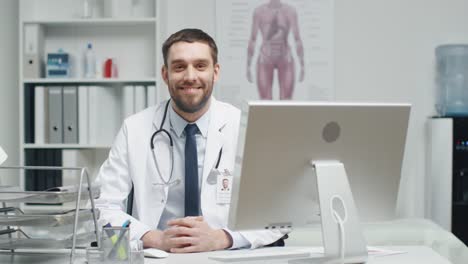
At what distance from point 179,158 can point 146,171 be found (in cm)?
12

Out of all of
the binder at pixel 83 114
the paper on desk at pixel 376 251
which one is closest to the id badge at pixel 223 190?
the paper on desk at pixel 376 251

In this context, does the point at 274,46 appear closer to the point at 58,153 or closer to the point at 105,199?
the point at 58,153

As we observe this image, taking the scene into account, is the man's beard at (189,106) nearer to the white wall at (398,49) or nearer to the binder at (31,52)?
the binder at (31,52)

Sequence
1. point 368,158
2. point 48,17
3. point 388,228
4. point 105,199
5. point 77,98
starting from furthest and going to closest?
1. point 48,17
2. point 77,98
3. point 388,228
4. point 105,199
5. point 368,158

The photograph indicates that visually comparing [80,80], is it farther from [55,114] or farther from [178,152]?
[178,152]

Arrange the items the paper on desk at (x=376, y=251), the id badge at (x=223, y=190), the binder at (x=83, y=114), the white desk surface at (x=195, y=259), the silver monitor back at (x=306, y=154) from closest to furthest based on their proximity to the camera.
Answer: the silver monitor back at (x=306, y=154) < the white desk surface at (x=195, y=259) < the paper on desk at (x=376, y=251) < the id badge at (x=223, y=190) < the binder at (x=83, y=114)

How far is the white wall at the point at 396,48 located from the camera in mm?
3920

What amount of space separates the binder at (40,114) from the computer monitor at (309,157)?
2.39 m

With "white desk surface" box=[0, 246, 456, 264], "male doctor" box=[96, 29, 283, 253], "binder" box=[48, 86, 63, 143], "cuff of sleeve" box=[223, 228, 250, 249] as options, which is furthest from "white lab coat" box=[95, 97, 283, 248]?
"binder" box=[48, 86, 63, 143]

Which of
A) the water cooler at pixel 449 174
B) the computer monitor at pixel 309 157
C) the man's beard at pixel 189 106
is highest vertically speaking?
→ the man's beard at pixel 189 106

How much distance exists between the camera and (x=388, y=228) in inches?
119

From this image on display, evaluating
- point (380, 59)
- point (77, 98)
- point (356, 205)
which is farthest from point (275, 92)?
point (356, 205)

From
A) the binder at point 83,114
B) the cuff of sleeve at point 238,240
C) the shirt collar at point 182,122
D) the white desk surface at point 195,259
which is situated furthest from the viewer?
the binder at point 83,114

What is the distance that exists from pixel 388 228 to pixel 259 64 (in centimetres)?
137
